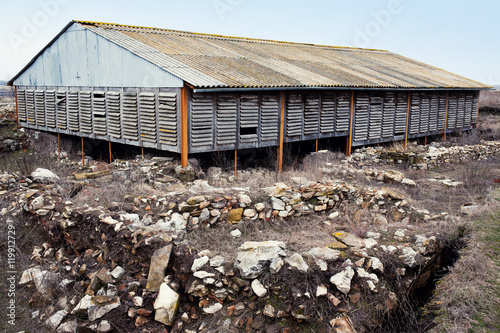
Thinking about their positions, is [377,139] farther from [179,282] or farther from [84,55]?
[179,282]

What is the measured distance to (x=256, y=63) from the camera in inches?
573

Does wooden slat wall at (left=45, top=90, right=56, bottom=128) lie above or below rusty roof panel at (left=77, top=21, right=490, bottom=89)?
below

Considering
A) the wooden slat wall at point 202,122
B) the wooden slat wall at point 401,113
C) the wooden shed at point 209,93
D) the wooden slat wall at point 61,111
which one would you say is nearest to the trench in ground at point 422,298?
the wooden shed at point 209,93

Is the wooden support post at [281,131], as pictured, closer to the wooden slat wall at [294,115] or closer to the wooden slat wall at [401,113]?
the wooden slat wall at [294,115]

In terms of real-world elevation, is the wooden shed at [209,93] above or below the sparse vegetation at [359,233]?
above

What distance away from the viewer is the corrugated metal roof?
466 inches

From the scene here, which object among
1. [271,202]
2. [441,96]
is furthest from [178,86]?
[441,96]

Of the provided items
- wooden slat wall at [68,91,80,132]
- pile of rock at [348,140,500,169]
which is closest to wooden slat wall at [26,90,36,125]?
wooden slat wall at [68,91,80,132]

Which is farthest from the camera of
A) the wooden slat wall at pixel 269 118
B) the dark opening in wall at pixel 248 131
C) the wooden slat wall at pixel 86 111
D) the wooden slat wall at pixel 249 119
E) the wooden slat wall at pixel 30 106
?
the wooden slat wall at pixel 30 106

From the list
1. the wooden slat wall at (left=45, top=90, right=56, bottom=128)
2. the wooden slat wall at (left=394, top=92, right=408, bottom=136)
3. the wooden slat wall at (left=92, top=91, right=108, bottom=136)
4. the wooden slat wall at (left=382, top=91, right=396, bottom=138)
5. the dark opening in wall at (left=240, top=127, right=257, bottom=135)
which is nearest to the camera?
the dark opening in wall at (left=240, top=127, right=257, bottom=135)

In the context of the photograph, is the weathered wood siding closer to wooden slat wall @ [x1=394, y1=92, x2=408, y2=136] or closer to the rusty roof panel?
the rusty roof panel

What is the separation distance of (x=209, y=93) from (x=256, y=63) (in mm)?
3833

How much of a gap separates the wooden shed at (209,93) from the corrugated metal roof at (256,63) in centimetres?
6

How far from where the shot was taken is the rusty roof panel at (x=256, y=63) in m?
11.9
